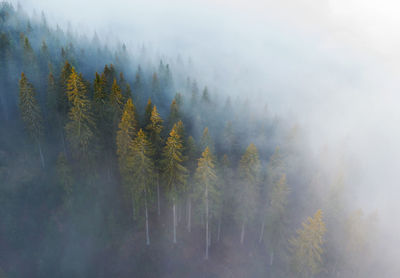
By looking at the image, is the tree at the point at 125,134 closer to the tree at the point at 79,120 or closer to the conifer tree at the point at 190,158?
the tree at the point at 79,120

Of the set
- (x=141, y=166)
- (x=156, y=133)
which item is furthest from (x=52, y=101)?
(x=141, y=166)

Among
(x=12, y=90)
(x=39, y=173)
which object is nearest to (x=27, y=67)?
(x=12, y=90)

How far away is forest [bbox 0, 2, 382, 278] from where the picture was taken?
84.0ft

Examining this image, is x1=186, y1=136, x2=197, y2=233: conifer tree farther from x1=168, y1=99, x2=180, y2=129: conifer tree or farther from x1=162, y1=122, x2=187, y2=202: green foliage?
x1=168, y1=99, x2=180, y2=129: conifer tree

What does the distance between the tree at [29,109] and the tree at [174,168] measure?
16.8 meters

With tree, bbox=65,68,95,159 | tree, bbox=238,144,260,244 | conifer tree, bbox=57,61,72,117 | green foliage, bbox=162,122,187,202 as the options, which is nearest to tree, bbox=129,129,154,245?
green foliage, bbox=162,122,187,202

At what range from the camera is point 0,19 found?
58.5 meters

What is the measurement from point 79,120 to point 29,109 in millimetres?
7355

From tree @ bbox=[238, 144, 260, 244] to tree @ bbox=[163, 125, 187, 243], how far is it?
759 cm

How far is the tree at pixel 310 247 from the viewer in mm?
22562

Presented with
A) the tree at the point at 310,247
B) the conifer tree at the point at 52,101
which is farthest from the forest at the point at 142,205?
the conifer tree at the point at 52,101

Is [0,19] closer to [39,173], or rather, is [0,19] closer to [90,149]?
[39,173]

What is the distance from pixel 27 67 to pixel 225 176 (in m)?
35.3

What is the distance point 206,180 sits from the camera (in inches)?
1020
